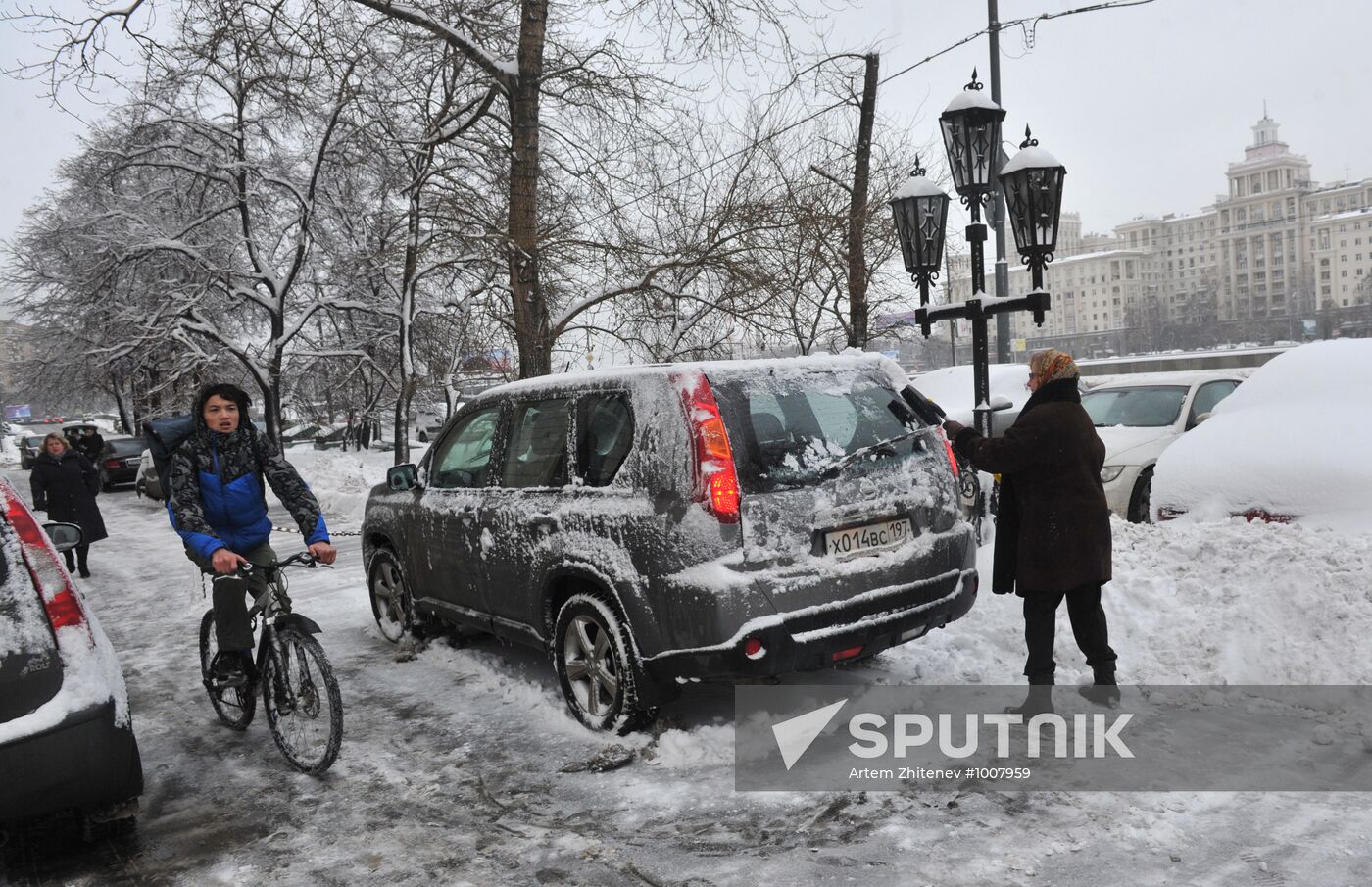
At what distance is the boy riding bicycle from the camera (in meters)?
4.64

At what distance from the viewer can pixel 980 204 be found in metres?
8.53

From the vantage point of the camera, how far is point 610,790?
13.8 feet

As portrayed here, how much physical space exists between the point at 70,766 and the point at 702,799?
2.41m

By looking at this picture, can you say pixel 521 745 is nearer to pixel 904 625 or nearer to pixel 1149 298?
pixel 904 625

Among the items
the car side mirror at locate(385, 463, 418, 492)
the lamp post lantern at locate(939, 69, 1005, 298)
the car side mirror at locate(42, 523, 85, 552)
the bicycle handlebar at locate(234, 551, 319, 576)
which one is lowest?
the bicycle handlebar at locate(234, 551, 319, 576)

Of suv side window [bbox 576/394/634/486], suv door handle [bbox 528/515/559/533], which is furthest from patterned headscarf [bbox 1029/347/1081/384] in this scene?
suv door handle [bbox 528/515/559/533]

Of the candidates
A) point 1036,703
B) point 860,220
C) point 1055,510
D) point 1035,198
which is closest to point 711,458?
point 1055,510

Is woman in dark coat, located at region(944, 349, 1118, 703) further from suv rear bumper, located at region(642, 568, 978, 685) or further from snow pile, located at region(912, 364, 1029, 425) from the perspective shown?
snow pile, located at region(912, 364, 1029, 425)

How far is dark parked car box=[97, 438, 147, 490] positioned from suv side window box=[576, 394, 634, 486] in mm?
26468

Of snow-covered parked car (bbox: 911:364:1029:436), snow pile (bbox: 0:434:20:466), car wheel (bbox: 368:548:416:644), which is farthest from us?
snow pile (bbox: 0:434:20:466)

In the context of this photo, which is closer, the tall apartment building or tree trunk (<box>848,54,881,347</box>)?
tree trunk (<box>848,54,881,347</box>)

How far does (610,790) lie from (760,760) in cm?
71

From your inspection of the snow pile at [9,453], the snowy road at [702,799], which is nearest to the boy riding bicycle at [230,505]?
the snowy road at [702,799]

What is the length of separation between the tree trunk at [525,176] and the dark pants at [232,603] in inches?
268
